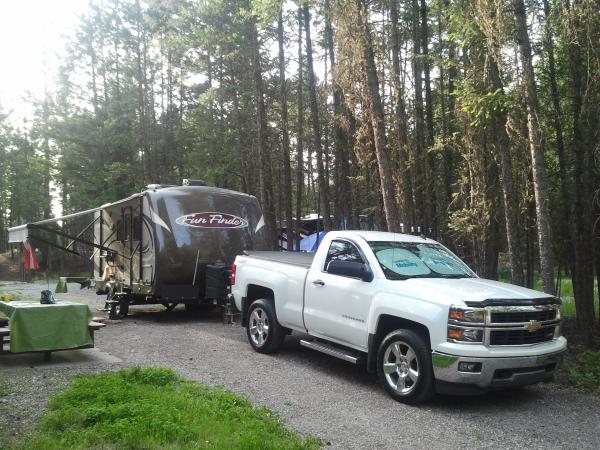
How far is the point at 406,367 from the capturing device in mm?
6074

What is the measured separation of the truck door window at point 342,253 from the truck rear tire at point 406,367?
1336 millimetres

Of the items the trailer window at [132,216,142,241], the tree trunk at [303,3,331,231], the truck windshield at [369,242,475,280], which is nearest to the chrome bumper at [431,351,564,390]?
the truck windshield at [369,242,475,280]

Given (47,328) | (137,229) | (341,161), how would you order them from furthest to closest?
1. (341,161)
2. (137,229)
3. (47,328)

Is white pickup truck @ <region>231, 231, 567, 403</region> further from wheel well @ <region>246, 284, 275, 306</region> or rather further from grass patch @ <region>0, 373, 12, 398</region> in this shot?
grass patch @ <region>0, 373, 12, 398</region>

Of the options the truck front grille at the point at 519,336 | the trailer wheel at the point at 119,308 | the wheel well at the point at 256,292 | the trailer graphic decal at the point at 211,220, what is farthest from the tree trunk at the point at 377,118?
the trailer wheel at the point at 119,308

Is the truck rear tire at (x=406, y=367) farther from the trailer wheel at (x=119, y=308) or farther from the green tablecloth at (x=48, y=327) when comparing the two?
the trailer wheel at (x=119, y=308)

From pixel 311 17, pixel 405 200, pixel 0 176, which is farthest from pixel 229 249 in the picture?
pixel 0 176

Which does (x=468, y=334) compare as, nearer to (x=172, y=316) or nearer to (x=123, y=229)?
(x=172, y=316)

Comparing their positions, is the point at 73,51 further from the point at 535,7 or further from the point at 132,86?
the point at 535,7

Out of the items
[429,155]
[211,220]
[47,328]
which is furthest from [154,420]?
[429,155]

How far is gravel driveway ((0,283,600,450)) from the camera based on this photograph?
4.98 meters

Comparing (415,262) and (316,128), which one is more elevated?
(316,128)

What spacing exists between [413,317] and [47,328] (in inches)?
207

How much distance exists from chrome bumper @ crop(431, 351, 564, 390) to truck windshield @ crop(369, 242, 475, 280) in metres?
1.32
